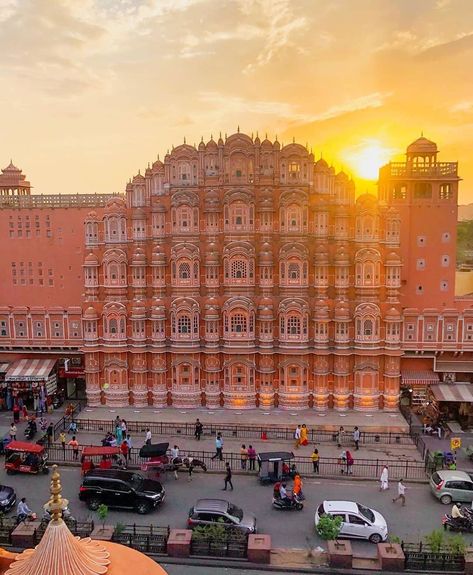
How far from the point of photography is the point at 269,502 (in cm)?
2778

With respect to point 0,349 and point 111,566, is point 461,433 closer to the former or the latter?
point 111,566

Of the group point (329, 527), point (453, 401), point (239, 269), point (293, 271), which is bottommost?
point (329, 527)

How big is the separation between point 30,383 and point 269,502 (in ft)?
75.6

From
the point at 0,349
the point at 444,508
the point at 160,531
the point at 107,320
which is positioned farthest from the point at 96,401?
the point at 444,508

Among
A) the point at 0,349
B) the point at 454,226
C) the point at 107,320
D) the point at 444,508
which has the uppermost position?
the point at 454,226

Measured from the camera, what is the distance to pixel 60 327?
43.8 m

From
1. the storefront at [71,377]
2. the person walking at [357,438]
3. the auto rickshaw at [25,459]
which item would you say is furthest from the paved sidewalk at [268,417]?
the auto rickshaw at [25,459]

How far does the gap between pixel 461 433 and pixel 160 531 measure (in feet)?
76.4

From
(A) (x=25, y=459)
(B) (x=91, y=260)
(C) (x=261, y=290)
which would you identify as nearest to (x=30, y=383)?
(B) (x=91, y=260)

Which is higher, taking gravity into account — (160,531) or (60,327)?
(60,327)

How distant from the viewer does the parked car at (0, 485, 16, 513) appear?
85.3 ft

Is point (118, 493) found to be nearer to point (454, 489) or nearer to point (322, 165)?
point (454, 489)

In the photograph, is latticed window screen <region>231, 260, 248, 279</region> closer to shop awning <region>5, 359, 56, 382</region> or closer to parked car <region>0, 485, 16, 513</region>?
shop awning <region>5, 359, 56, 382</region>

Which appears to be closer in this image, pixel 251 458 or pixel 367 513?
pixel 367 513
